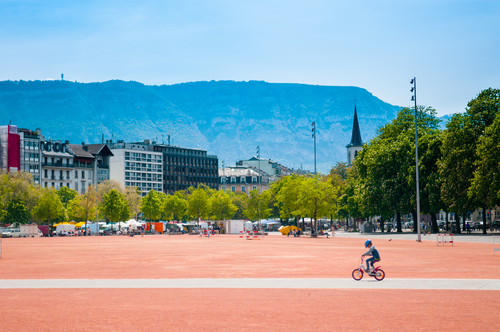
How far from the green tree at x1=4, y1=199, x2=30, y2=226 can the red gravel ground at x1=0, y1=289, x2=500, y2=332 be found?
294 ft

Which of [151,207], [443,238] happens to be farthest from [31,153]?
[443,238]

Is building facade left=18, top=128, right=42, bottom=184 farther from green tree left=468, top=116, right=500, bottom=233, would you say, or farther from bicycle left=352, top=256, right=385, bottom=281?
bicycle left=352, top=256, right=385, bottom=281

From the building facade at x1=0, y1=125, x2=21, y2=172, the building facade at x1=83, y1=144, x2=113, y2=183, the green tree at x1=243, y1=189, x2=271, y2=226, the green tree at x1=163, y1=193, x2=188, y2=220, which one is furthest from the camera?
the building facade at x1=83, y1=144, x2=113, y2=183

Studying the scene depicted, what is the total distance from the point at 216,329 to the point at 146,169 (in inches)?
7372

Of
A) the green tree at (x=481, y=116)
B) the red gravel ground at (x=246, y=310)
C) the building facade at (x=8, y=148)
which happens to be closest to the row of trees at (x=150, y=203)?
the building facade at (x=8, y=148)

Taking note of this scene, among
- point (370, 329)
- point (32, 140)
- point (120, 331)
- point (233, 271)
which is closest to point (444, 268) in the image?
point (233, 271)

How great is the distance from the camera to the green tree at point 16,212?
102 meters

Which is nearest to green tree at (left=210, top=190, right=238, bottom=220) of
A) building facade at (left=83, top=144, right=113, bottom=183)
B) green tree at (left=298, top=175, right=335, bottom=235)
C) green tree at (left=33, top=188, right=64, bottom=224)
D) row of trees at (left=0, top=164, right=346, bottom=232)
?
row of trees at (left=0, top=164, right=346, bottom=232)

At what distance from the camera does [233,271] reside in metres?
25.4

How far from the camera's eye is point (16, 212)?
10275 cm

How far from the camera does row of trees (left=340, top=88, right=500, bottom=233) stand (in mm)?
60438

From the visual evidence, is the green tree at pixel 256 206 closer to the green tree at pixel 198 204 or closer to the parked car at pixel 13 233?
the green tree at pixel 198 204

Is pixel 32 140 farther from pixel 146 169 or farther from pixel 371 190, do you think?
pixel 371 190

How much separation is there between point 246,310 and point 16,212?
318 feet
